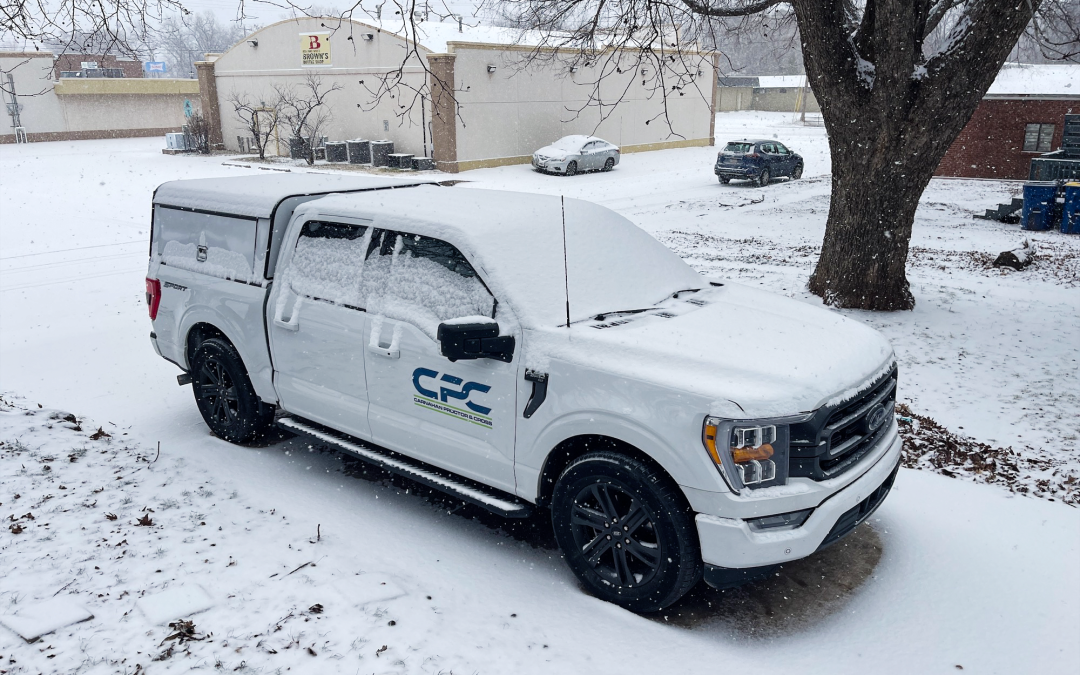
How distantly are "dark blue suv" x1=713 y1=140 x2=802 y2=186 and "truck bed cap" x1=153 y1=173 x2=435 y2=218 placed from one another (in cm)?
2127

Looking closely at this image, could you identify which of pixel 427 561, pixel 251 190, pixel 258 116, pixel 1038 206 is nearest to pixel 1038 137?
pixel 1038 206

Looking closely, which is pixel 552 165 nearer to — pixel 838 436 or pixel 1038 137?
pixel 1038 137

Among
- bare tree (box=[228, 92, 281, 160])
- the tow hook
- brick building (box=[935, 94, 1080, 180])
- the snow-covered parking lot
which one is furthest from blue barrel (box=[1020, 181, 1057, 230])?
bare tree (box=[228, 92, 281, 160])

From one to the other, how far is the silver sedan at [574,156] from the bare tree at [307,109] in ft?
35.0

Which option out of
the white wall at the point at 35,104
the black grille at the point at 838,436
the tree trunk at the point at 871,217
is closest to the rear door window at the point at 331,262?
the black grille at the point at 838,436

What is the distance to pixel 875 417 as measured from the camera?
413cm

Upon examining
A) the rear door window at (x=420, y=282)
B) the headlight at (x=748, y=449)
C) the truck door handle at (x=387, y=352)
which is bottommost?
the headlight at (x=748, y=449)

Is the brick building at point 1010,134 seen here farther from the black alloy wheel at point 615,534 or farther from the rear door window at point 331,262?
the black alloy wheel at point 615,534

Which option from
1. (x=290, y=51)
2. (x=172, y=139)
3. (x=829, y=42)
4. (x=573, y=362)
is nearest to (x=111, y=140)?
(x=172, y=139)

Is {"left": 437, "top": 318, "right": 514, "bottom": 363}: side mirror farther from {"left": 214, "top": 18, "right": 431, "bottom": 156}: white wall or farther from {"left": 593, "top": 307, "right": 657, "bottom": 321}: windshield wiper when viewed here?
{"left": 214, "top": 18, "right": 431, "bottom": 156}: white wall

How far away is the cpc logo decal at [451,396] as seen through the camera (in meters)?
4.32

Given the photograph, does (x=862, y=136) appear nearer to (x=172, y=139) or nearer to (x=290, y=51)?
(x=290, y=51)

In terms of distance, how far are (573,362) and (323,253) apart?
84.3 inches

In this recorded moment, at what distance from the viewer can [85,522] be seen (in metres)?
4.75
